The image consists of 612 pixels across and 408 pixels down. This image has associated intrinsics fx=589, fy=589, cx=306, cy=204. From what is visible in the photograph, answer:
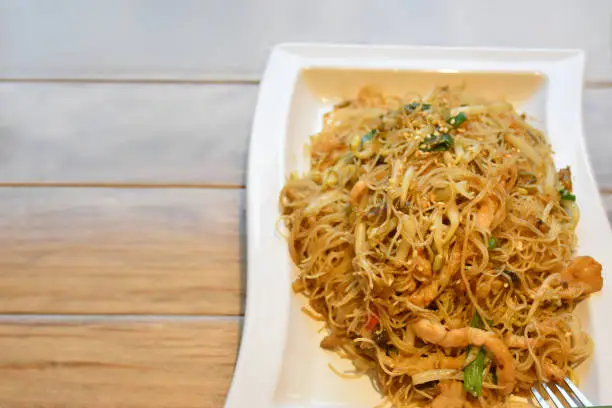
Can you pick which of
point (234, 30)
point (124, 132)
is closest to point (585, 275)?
point (124, 132)

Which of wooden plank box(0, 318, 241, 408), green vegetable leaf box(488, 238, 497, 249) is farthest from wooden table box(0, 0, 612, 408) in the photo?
green vegetable leaf box(488, 238, 497, 249)

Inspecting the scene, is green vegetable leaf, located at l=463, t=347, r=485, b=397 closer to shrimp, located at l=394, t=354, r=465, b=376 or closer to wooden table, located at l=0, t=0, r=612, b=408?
shrimp, located at l=394, t=354, r=465, b=376

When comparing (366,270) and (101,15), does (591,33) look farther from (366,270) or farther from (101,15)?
(101,15)

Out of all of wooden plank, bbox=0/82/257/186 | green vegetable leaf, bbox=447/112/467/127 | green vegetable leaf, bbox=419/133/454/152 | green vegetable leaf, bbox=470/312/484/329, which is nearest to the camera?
green vegetable leaf, bbox=470/312/484/329

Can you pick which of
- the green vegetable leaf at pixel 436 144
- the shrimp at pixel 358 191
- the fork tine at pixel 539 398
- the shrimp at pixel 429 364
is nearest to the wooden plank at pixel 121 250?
the shrimp at pixel 358 191

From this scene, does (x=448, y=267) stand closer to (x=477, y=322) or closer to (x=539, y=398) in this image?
(x=477, y=322)

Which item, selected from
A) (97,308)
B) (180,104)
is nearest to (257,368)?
(97,308)

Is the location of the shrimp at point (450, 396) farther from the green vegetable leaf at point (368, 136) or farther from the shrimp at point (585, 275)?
the green vegetable leaf at point (368, 136)
